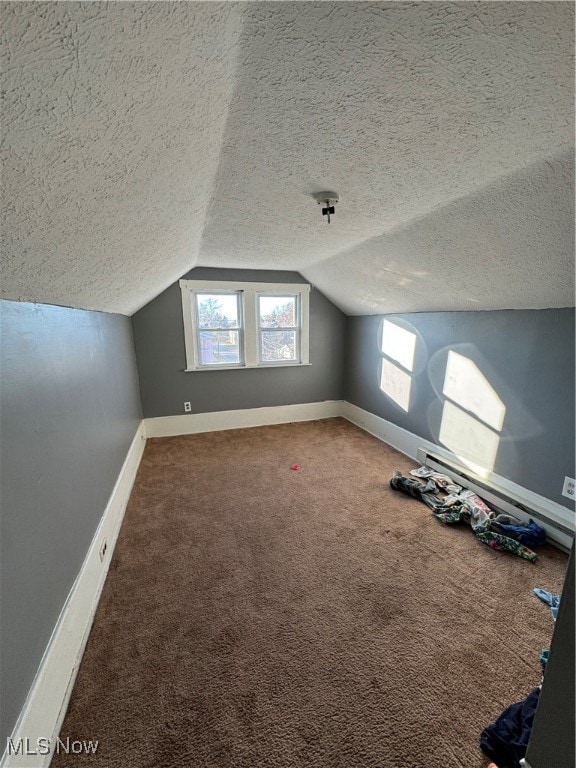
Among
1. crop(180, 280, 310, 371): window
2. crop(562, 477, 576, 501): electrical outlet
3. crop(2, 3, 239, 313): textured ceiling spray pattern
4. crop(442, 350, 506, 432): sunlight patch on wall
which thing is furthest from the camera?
crop(180, 280, 310, 371): window

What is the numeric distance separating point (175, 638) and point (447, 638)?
49.8 inches

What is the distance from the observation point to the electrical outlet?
199 cm

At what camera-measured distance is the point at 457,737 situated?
1.12 metres

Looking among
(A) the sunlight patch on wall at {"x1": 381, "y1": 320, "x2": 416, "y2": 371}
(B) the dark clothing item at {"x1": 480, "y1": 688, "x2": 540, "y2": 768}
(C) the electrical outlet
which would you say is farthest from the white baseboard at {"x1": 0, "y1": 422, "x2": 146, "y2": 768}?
(A) the sunlight patch on wall at {"x1": 381, "y1": 320, "x2": 416, "y2": 371}

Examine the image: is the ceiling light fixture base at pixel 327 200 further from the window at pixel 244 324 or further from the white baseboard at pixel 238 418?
the white baseboard at pixel 238 418

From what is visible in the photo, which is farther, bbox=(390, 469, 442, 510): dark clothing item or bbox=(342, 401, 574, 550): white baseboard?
bbox=(390, 469, 442, 510): dark clothing item

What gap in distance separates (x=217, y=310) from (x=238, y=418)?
1435mm

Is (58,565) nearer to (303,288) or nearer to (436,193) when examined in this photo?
(436,193)

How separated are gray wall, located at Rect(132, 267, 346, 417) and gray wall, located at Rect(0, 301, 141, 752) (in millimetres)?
1786

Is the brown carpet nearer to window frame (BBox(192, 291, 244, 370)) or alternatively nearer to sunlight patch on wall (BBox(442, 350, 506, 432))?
sunlight patch on wall (BBox(442, 350, 506, 432))

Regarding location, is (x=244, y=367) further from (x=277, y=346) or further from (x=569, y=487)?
(x=569, y=487)

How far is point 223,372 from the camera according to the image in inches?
161

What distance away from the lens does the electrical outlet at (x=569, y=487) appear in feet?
6.54

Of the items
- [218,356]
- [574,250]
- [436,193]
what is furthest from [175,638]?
[218,356]
